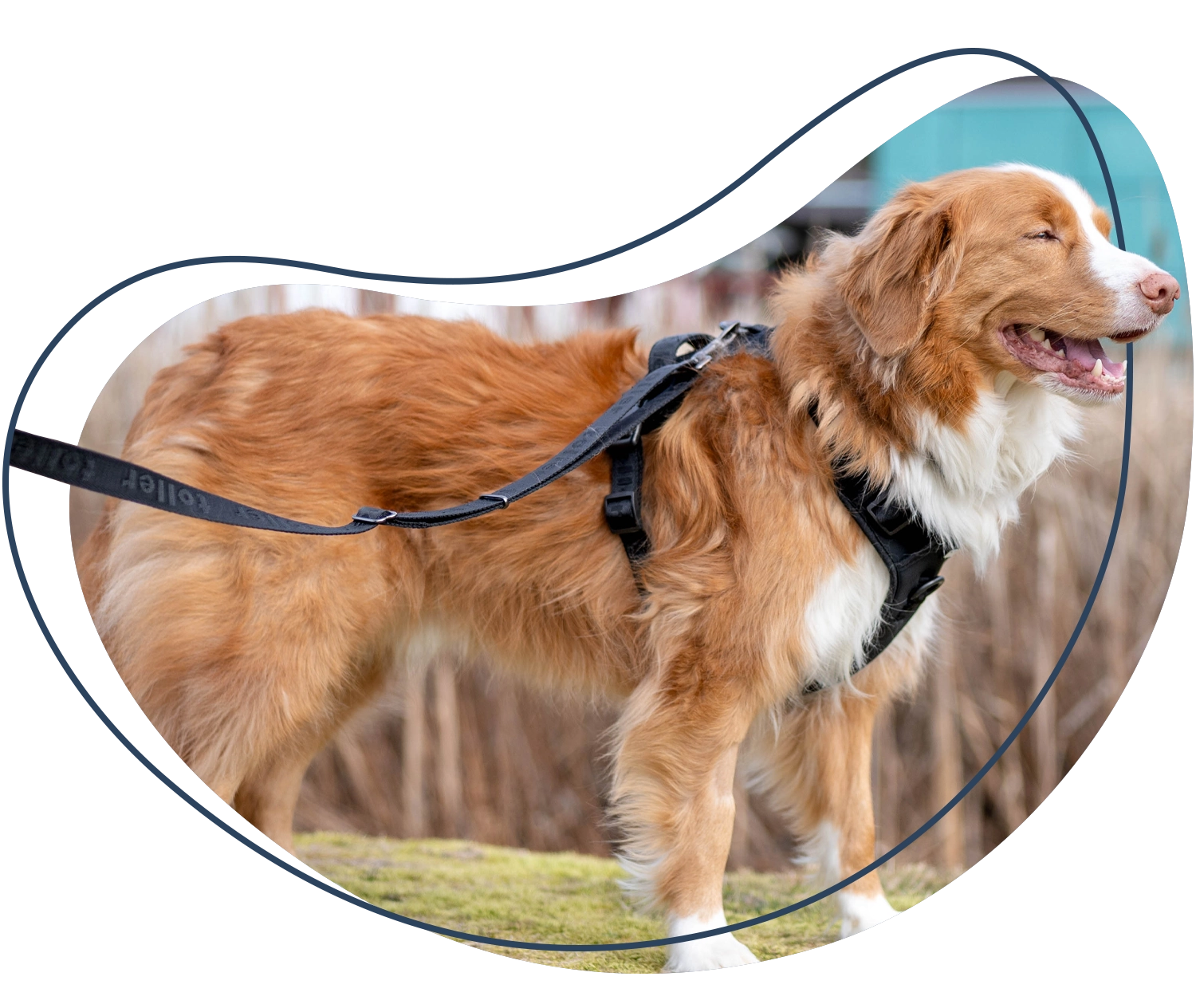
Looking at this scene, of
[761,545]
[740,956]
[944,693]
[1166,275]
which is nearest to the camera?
[1166,275]

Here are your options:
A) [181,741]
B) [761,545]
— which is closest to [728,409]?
[761,545]

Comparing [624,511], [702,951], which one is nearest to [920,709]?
[702,951]

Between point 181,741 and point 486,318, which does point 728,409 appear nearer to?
point 486,318

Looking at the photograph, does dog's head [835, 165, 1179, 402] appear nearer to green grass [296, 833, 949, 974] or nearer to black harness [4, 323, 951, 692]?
black harness [4, 323, 951, 692]

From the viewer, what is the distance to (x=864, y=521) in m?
2.66

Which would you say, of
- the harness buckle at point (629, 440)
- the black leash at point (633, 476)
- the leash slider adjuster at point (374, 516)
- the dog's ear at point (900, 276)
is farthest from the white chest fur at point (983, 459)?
the leash slider adjuster at point (374, 516)

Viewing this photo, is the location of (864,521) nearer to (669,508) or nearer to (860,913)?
(669,508)

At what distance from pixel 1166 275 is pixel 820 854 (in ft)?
5.87

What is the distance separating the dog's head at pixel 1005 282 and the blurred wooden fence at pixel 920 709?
78 centimetres

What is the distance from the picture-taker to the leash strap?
250 cm

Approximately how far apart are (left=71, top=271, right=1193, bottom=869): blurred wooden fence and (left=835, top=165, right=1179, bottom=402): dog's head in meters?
0.78

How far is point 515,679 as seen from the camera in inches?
130

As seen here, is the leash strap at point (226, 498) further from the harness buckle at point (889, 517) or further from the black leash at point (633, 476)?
the harness buckle at point (889, 517)

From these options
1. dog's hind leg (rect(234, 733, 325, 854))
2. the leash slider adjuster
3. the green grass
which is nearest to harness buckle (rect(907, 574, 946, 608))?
the green grass
